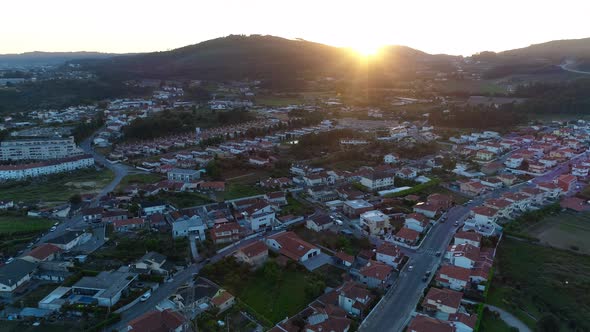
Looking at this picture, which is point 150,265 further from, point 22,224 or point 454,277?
point 454,277

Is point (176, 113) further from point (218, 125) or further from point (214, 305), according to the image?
point (214, 305)

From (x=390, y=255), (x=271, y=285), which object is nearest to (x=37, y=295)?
(x=271, y=285)

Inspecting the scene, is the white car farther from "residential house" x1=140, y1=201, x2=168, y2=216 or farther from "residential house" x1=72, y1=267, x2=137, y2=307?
"residential house" x1=140, y1=201, x2=168, y2=216

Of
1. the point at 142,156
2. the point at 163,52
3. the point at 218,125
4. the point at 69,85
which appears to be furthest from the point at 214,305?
the point at 163,52

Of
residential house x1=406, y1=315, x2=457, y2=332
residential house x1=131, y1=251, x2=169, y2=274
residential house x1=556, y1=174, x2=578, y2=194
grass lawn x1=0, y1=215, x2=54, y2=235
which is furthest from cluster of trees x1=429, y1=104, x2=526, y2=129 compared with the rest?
grass lawn x1=0, y1=215, x2=54, y2=235

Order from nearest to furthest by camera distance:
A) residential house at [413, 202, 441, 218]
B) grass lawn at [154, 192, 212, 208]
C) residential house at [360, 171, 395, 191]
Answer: residential house at [413, 202, 441, 218], grass lawn at [154, 192, 212, 208], residential house at [360, 171, 395, 191]
